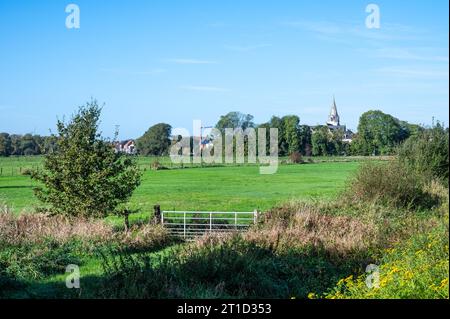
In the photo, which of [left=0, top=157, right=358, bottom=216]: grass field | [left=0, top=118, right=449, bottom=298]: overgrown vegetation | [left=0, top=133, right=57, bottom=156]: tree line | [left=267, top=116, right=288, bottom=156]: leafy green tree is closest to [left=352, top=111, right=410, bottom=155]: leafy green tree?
[left=0, top=118, right=449, bottom=298]: overgrown vegetation

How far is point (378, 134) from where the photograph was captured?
16.2 meters

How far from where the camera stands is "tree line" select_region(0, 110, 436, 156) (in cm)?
1534

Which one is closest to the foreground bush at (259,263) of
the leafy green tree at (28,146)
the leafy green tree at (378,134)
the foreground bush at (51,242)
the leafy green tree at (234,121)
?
the foreground bush at (51,242)

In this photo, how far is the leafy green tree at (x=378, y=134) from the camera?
47.2 feet

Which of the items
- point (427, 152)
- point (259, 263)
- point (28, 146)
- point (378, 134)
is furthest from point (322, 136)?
point (259, 263)

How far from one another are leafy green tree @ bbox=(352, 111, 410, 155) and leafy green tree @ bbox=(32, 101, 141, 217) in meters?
7.37

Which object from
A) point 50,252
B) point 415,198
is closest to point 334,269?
point 415,198

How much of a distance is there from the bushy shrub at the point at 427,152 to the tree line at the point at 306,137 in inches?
17.4

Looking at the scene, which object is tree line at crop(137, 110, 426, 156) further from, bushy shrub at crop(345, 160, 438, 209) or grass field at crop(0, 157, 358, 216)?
grass field at crop(0, 157, 358, 216)

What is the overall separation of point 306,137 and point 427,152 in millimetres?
23943

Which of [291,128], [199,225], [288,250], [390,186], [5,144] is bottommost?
[199,225]

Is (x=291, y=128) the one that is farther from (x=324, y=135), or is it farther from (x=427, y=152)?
(x=427, y=152)

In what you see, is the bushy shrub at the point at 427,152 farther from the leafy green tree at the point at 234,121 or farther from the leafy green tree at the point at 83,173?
the leafy green tree at the point at 234,121

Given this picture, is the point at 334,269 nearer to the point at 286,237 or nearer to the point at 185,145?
the point at 286,237
